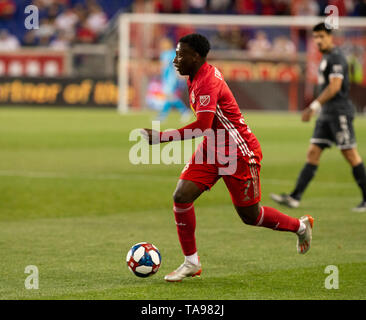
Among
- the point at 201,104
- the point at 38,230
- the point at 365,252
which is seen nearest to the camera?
the point at 201,104

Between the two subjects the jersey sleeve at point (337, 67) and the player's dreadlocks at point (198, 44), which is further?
the jersey sleeve at point (337, 67)

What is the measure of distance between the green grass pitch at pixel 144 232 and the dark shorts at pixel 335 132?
32.3 inches

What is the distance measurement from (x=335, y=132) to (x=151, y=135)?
15.7 ft

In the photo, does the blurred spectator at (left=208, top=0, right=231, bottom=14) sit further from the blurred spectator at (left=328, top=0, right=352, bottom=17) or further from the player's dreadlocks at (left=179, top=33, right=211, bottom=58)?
the player's dreadlocks at (left=179, top=33, right=211, bottom=58)

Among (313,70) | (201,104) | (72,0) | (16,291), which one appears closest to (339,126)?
(201,104)

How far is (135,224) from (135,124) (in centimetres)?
1472

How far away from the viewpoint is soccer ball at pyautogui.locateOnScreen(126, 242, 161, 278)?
665 cm

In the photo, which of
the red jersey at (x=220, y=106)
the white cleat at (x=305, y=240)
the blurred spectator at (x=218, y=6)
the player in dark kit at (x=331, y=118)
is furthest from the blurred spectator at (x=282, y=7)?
the red jersey at (x=220, y=106)

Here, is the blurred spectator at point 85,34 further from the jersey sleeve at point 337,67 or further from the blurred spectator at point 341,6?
the jersey sleeve at point 337,67

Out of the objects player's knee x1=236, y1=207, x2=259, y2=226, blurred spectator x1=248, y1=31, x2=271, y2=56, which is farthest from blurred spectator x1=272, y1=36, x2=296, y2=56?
player's knee x1=236, y1=207, x2=259, y2=226

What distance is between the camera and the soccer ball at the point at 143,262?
6652 mm

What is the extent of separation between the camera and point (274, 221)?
7191 mm
